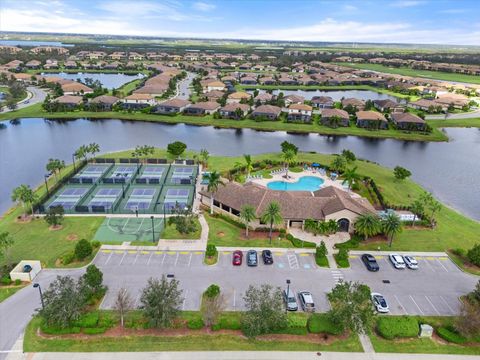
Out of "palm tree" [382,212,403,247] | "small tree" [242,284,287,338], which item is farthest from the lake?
"small tree" [242,284,287,338]

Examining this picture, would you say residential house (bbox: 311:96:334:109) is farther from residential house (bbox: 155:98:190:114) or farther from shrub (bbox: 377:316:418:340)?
shrub (bbox: 377:316:418:340)

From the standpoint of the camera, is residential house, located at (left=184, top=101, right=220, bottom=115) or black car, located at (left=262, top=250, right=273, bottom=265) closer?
black car, located at (left=262, top=250, right=273, bottom=265)

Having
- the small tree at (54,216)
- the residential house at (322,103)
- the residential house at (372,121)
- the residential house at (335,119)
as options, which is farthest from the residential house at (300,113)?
the small tree at (54,216)

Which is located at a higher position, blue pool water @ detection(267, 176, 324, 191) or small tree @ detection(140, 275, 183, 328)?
small tree @ detection(140, 275, 183, 328)

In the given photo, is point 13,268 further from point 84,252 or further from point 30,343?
point 30,343

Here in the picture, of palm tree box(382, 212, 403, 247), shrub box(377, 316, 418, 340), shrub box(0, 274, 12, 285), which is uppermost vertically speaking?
palm tree box(382, 212, 403, 247)
